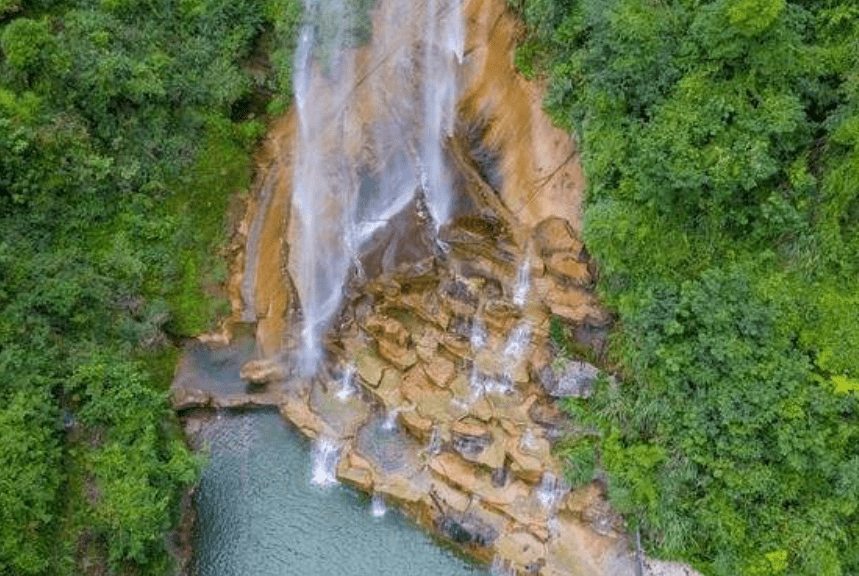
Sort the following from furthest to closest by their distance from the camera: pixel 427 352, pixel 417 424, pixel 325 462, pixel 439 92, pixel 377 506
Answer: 1. pixel 439 92
2. pixel 427 352
3. pixel 325 462
4. pixel 417 424
5. pixel 377 506

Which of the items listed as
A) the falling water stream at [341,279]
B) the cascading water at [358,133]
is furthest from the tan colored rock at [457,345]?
the cascading water at [358,133]

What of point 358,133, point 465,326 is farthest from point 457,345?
point 358,133

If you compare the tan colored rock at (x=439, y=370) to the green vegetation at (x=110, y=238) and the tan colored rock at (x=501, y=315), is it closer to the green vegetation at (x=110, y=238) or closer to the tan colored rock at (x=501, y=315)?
the tan colored rock at (x=501, y=315)

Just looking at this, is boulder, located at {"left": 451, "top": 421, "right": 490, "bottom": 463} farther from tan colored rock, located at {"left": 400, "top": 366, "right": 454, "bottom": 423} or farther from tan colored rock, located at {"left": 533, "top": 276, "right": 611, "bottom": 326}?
tan colored rock, located at {"left": 533, "top": 276, "right": 611, "bottom": 326}

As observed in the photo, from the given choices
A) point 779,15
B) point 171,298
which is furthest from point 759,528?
point 171,298

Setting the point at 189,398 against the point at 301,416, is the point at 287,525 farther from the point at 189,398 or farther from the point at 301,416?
the point at 189,398

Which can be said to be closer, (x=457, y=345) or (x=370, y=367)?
(x=457, y=345)

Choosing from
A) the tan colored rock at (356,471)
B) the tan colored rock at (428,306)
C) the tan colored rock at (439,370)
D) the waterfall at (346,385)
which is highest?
the tan colored rock at (428,306)
